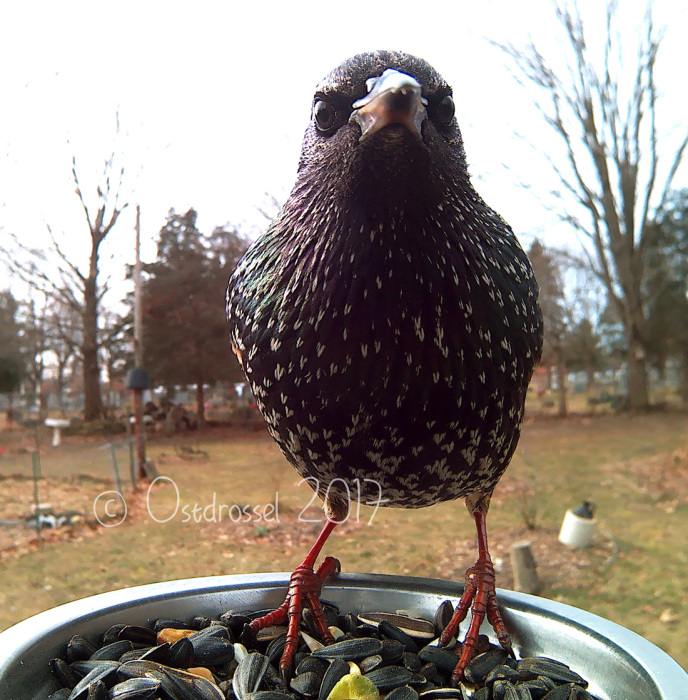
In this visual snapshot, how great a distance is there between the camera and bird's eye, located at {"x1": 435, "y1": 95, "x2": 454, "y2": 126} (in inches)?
24.6

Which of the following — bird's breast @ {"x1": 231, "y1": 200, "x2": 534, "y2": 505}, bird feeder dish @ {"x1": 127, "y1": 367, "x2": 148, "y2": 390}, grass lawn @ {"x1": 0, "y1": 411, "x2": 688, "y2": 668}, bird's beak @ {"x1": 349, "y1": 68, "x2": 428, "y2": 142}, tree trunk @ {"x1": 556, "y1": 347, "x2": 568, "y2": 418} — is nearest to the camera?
bird's beak @ {"x1": 349, "y1": 68, "x2": 428, "y2": 142}

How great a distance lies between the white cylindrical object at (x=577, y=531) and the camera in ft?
11.2

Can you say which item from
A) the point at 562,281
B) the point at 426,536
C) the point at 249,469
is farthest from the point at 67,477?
the point at 562,281

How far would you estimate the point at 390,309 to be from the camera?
61cm

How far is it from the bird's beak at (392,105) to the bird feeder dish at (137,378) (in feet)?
10.7

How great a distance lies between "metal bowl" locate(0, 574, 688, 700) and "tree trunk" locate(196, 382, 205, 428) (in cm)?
291

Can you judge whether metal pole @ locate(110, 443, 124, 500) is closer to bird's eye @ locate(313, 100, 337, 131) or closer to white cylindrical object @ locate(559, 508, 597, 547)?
white cylindrical object @ locate(559, 508, 597, 547)

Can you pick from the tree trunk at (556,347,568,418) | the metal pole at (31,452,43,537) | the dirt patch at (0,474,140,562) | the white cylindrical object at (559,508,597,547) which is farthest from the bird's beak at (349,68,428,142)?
the tree trunk at (556,347,568,418)

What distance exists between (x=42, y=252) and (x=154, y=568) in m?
2.28

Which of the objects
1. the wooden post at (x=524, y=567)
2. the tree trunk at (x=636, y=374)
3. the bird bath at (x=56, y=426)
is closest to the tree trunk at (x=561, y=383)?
the tree trunk at (x=636, y=374)

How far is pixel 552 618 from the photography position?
0.80 metres

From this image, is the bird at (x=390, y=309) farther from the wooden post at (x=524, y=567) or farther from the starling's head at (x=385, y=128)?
the wooden post at (x=524, y=567)

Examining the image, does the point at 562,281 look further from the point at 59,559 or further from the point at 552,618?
the point at 552,618

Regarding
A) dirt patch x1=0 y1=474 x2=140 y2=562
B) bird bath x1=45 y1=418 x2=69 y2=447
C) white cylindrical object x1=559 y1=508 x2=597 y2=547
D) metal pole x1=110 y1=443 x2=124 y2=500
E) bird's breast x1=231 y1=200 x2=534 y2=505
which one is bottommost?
white cylindrical object x1=559 y1=508 x2=597 y2=547
